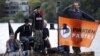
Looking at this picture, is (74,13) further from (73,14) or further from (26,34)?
(26,34)

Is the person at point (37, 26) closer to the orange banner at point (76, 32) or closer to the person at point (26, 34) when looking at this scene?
the person at point (26, 34)

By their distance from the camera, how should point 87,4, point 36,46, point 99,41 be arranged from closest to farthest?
point 36,46 < point 99,41 < point 87,4

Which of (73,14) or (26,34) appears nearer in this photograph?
(73,14)

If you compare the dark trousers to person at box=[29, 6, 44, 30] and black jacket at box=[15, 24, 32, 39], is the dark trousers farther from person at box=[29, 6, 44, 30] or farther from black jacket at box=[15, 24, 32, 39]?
person at box=[29, 6, 44, 30]

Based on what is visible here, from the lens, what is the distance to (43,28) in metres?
10.5

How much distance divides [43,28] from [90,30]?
1.04 meters

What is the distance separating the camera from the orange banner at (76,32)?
10234 mm

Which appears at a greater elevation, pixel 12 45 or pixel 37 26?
pixel 37 26

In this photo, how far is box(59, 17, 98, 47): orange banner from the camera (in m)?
10.2

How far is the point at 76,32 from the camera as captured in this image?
10.3 m

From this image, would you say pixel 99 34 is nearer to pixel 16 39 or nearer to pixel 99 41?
pixel 99 41

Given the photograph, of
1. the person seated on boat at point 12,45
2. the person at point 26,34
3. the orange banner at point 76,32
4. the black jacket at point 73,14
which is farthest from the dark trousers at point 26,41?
the black jacket at point 73,14

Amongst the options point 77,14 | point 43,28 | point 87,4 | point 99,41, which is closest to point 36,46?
point 43,28

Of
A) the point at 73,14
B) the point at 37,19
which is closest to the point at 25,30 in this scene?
the point at 37,19
